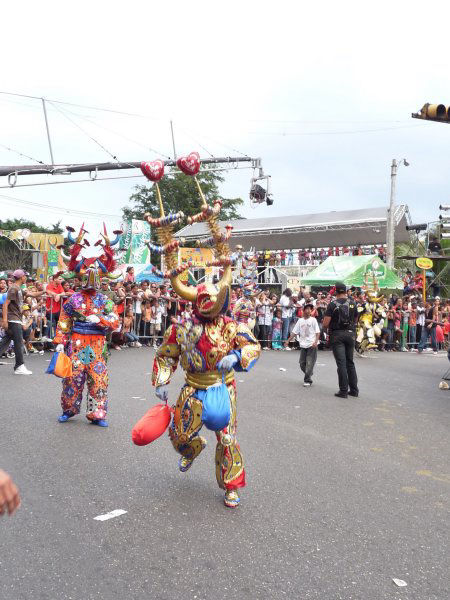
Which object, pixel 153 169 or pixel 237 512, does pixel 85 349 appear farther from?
pixel 237 512

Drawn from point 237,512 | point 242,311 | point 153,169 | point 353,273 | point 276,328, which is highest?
point 153,169

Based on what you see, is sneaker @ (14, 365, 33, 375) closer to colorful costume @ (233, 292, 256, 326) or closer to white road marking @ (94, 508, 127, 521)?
colorful costume @ (233, 292, 256, 326)

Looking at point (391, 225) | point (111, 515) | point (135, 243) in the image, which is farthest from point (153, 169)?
point (391, 225)

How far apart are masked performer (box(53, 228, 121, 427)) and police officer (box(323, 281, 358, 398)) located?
401 centimetres

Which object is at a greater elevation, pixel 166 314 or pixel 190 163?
pixel 190 163

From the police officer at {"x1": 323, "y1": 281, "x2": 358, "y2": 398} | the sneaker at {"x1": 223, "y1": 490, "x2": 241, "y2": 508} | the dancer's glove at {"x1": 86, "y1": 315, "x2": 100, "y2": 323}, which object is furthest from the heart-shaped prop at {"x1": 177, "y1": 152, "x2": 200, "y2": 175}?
the police officer at {"x1": 323, "y1": 281, "x2": 358, "y2": 398}

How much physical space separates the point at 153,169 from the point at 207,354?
1.48m

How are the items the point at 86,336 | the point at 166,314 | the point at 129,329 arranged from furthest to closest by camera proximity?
the point at 166,314
the point at 129,329
the point at 86,336

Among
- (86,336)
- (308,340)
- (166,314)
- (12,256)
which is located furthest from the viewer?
(12,256)

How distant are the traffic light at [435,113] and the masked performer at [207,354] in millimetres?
5639

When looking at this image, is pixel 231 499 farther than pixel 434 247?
No

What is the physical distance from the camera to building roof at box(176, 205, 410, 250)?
26.5 m

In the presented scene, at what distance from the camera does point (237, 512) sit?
4.10 m

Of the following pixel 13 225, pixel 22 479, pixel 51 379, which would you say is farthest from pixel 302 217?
pixel 13 225
